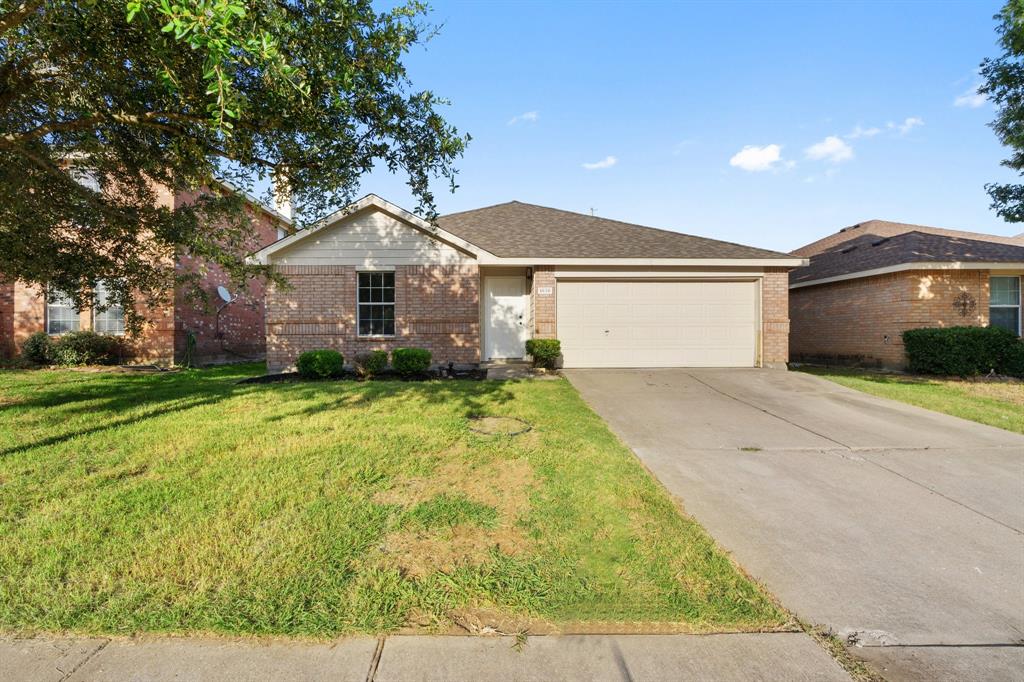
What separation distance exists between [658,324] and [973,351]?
7588 mm

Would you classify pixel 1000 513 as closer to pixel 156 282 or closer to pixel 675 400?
pixel 675 400

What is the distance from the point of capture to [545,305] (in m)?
11.0

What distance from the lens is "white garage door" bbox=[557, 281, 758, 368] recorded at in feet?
36.8

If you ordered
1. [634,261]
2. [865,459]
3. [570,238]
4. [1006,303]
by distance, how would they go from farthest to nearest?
1. [570,238]
2. [1006,303]
3. [634,261]
4. [865,459]

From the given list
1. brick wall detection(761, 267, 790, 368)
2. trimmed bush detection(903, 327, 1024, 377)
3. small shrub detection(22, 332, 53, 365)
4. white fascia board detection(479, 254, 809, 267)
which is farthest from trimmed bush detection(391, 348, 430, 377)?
trimmed bush detection(903, 327, 1024, 377)

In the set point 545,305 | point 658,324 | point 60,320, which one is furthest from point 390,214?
point 60,320

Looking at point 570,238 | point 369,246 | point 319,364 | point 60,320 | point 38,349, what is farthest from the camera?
point 60,320

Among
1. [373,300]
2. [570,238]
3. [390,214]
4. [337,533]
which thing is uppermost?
[390,214]

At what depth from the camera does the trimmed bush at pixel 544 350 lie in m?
10.4

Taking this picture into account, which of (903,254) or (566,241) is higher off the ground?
(566,241)

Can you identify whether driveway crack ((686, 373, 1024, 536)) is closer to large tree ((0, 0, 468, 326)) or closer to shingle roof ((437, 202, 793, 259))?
shingle roof ((437, 202, 793, 259))

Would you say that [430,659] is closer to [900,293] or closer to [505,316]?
[505,316]

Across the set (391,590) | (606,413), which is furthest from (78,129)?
(606,413)

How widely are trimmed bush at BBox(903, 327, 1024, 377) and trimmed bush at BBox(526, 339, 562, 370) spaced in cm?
961
